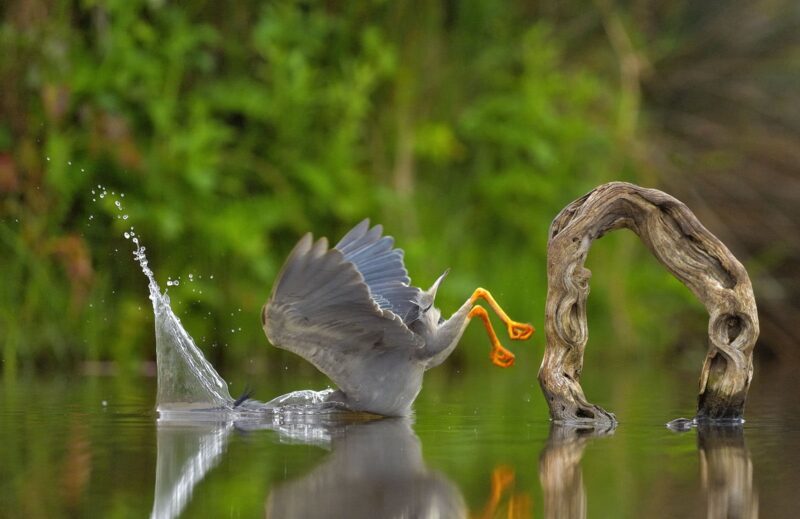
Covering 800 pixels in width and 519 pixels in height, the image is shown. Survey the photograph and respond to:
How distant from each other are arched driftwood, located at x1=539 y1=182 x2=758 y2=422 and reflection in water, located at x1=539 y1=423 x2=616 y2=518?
0.20 metres

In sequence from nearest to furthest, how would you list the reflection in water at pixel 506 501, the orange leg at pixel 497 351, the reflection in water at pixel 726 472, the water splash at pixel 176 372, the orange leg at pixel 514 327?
1. the reflection in water at pixel 506 501
2. the reflection in water at pixel 726 472
3. the orange leg at pixel 514 327
4. the orange leg at pixel 497 351
5. the water splash at pixel 176 372

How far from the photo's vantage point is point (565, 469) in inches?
148

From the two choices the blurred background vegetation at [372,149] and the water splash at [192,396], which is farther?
the blurred background vegetation at [372,149]

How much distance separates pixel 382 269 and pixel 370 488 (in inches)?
77.2

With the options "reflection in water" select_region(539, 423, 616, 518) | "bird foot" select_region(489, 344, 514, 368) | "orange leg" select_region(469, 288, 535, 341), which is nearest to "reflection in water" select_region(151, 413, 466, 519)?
"reflection in water" select_region(539, 423, 616, 518)

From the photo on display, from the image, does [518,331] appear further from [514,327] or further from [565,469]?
[565,469]

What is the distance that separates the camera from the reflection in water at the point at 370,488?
3064 millimetres

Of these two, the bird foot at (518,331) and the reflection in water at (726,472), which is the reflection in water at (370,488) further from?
the bird foot at (518,331)

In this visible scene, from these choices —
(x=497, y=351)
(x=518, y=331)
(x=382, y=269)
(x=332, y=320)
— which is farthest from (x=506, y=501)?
(x=382, y=269)

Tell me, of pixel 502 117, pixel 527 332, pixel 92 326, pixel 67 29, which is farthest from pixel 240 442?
pixel 502 117

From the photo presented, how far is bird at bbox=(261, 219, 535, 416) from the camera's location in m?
4.70

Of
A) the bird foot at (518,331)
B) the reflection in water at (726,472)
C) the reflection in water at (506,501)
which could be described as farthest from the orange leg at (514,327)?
the reflection in water at (506,501)

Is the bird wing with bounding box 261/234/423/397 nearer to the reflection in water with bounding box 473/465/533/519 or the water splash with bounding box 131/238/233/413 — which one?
the water splash with bounding box 131/238/233/413

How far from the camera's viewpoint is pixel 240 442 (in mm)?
4566
